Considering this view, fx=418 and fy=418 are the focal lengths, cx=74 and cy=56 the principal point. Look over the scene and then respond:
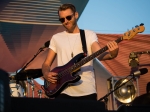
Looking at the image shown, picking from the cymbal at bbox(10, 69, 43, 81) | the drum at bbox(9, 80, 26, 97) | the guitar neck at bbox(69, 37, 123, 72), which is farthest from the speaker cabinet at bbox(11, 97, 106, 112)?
the drum at bbox(9, 80, 26, 97)

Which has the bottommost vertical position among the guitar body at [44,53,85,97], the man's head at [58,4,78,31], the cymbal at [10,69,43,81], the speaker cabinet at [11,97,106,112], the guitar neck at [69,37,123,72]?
the speaker cabinet at [11,97,106,112]

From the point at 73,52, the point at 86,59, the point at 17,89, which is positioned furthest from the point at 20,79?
the point at 86,59

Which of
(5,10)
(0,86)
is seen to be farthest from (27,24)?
(0,86)

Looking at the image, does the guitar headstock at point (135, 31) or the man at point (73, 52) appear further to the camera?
the guitar headstock at point (135, 31)

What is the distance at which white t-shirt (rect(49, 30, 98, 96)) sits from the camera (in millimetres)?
3986

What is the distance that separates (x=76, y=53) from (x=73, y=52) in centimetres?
3

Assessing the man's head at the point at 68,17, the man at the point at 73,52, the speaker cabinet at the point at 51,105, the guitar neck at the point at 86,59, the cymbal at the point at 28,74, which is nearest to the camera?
the speaker cabinet at the point at 51,105

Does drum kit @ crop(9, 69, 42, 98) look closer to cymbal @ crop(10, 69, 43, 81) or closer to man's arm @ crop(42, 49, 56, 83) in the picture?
cymbal @ crop(10, 69, 43, 81)

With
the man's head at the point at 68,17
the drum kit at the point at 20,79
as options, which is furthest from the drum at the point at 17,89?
the man's head at the point at 68,17

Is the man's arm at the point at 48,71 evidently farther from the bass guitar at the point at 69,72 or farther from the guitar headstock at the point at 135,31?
the guitar headstock at the point at 135,31

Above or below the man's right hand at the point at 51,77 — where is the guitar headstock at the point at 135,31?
above

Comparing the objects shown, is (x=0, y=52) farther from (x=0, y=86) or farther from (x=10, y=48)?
(x=0, y=86)

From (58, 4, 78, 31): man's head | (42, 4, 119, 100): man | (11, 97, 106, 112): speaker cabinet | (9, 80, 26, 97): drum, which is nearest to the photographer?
(11, 97, 106, 112): speaker cabinet

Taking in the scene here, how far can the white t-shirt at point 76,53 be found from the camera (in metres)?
3.99
